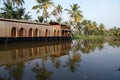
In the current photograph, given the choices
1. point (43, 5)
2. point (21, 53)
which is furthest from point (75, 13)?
point (21, 53)

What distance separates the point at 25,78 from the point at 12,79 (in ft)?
1.68

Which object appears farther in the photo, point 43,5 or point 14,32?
point 43,5

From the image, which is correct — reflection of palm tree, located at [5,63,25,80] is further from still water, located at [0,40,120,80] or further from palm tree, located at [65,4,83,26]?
palm tree, located at [65,4,83,26]

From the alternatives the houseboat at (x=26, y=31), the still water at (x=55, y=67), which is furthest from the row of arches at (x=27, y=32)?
the still water at (x=55, y=67)

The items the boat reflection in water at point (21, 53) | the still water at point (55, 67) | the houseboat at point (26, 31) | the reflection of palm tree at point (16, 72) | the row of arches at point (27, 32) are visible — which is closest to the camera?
the reflection of palm tree at point (16, 72)

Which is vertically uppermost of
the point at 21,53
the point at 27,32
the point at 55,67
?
the point at 27,32

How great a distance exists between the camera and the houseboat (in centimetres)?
2495

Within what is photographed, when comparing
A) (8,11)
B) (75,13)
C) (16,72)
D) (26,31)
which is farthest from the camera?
(75,13)

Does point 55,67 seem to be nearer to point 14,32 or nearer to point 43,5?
point 14,32

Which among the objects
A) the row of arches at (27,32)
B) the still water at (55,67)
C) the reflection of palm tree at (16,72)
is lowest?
the still water at (55,67)

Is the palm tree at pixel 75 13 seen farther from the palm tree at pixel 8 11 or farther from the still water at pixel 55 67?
the still water at pixel 55 67

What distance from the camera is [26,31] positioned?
99.8ft

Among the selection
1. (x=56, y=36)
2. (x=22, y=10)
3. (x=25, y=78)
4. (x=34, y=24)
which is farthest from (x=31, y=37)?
(x=25, y=78)

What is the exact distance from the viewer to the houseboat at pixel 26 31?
25.0 m
